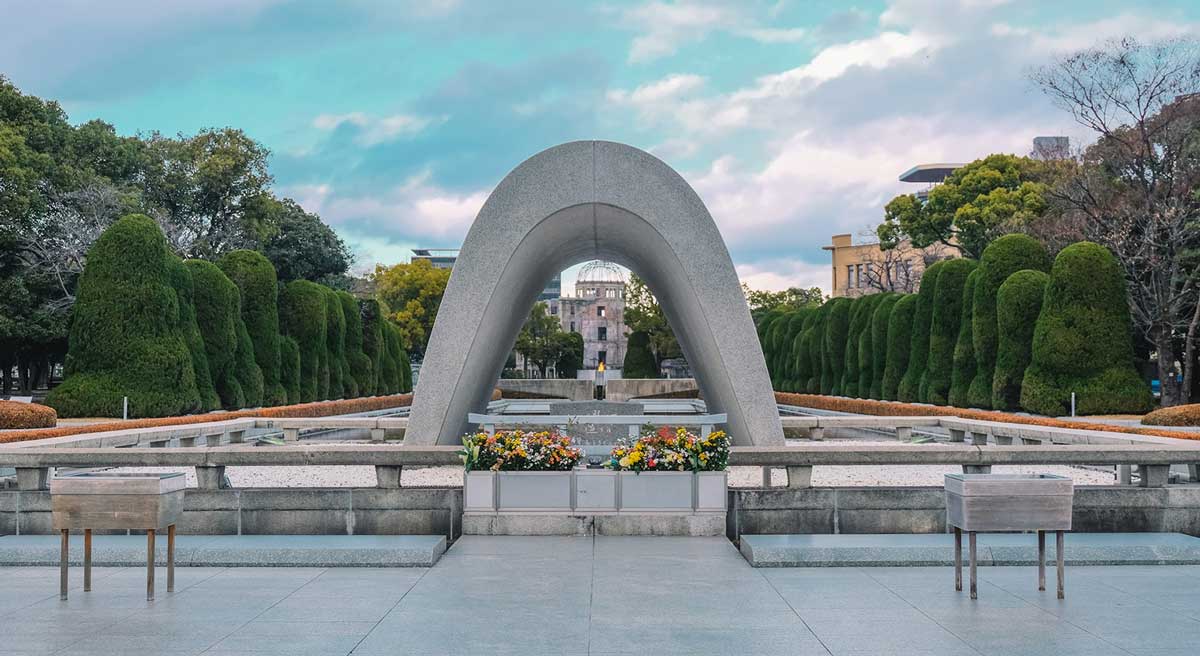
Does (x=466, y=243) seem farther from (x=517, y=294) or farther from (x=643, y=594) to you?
(x=643, y=594)

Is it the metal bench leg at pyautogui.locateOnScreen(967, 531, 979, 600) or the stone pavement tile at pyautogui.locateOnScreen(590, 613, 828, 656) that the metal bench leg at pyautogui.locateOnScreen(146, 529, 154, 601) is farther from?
the metal bench leg at pyautogui.locateOnScreen(967, 531, 979, 600)

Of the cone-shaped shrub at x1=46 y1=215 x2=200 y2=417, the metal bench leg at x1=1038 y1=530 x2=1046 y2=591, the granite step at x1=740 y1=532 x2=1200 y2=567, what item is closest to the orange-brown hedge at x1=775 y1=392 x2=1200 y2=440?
the granite step at x1=740 y1=532 x2=1200 y2=567

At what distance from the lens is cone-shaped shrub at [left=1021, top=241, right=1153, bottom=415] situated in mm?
23609

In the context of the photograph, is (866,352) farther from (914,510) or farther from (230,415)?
(914,510)

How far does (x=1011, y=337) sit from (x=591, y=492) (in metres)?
19.1

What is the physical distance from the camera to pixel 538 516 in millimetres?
9555

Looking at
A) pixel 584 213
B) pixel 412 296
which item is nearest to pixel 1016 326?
pixel 584 213

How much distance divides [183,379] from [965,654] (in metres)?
21.9

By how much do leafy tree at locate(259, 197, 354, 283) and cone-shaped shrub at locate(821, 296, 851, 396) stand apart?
26871mm

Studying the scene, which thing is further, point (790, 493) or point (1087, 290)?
point (1087, 290)

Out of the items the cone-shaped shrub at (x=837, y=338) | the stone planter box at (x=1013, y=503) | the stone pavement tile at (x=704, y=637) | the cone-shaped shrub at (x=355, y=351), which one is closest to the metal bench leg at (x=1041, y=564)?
the stone planter box at (x=1013, y=503)

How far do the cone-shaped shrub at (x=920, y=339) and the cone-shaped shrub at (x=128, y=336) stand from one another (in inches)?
806

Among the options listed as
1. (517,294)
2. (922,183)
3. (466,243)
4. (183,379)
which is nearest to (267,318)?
(183,379)

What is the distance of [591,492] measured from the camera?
960 cm
